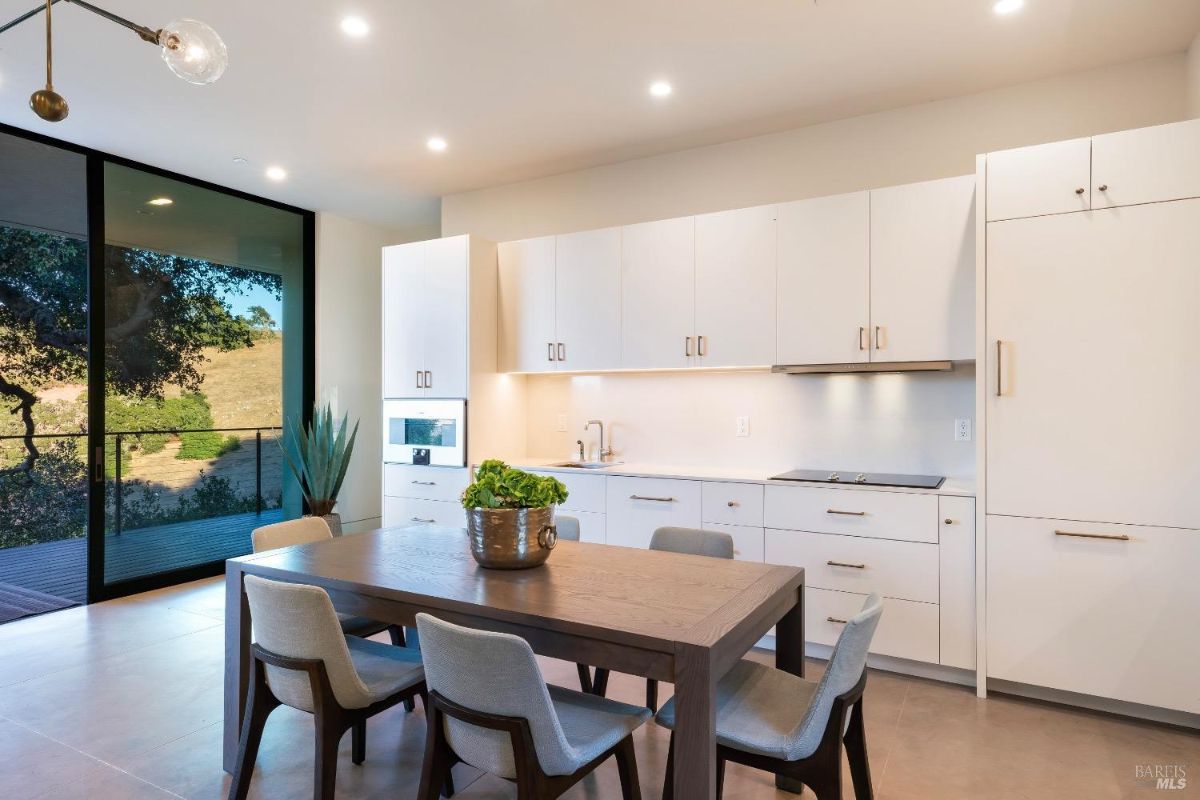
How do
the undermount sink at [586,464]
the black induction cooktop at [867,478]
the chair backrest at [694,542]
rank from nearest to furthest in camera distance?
the chair backrest at [694,542]
the black induction cooktop at [867,478]
the undermount sink at [586,464]

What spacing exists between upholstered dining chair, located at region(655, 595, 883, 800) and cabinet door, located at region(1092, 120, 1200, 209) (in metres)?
2.07

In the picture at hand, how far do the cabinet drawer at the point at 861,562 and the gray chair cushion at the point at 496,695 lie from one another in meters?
1.93

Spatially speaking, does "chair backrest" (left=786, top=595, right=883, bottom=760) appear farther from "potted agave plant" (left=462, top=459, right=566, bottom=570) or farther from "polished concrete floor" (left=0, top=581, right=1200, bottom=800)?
"potted agave plant" (left=462, top=459, right=566, bottom=570)

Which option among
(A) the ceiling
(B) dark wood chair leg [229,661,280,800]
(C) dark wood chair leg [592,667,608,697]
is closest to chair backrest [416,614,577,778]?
(B) dark wood chair leg [229,661,280,800]

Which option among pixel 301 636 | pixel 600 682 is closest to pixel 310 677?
pixel 301 636

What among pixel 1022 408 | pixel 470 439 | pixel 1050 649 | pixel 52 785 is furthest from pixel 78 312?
pixel 1050 649

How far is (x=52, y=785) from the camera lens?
227cm

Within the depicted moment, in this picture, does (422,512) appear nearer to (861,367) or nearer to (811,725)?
(861,367)

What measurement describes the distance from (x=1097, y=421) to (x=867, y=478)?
3.31 ft

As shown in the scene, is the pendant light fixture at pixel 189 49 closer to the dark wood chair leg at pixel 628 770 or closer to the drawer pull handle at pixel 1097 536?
the dark wood chair leg at pixel 628 770

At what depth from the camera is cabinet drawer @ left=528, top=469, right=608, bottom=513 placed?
391cm

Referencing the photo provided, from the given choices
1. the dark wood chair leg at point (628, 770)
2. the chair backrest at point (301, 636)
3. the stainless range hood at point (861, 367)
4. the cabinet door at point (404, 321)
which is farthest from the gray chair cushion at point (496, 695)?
the cabinet door at point (404, 321)

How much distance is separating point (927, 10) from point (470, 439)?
10.6 ft

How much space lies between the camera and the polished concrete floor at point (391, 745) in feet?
7.36
